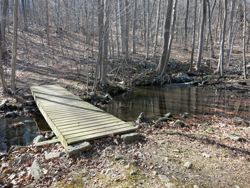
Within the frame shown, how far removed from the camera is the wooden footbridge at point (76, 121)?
4694mm

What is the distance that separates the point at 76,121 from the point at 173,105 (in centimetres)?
704

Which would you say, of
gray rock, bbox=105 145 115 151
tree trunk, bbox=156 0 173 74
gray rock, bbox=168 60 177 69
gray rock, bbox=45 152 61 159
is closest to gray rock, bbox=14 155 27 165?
gray rock, bbox=45 152 61 159

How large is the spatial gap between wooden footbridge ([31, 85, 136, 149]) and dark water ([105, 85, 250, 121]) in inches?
94.9

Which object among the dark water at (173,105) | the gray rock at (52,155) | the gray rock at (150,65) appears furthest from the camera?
the gray rock at (150,65)

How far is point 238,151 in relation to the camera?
434 centimetres

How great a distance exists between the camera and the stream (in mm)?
6881

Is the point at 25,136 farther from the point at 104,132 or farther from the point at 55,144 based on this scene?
the point at 104,132

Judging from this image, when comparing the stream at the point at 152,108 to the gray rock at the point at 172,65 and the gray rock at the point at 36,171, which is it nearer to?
the gray rock at the point at 36,171

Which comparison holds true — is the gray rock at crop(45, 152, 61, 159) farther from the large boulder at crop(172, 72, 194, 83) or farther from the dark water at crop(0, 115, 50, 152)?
the large boulder at crop(172, 72, 194, 83)

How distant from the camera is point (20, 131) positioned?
23.2 feet

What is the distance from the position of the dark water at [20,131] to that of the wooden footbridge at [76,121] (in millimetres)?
922

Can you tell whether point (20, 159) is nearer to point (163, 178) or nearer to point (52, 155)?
point (52, 155)

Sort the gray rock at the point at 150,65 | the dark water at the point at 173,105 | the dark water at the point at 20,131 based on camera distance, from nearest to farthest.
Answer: the dark water at the point at 20,131
the dark water at the point at 173,105
the gray rock at the point at 150,65

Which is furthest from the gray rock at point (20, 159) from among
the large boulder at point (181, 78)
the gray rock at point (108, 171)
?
the large boulder at point (181, 78)
